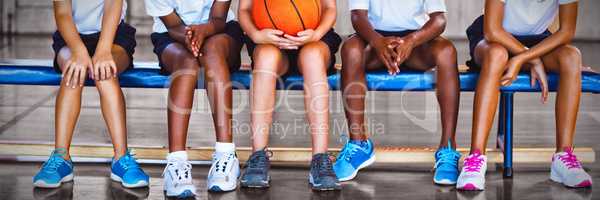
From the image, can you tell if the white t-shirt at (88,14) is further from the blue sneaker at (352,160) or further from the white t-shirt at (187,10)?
the blue sneaker at (352,160)

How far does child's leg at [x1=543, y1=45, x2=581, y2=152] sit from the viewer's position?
14.1ft

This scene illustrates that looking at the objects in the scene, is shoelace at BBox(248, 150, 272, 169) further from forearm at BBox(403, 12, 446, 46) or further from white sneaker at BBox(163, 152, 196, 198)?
forearm at BBox(403, 12, 446, 46)

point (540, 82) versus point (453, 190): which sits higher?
point (540, 82)

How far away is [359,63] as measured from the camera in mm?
4383

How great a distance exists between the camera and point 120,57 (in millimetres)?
4398

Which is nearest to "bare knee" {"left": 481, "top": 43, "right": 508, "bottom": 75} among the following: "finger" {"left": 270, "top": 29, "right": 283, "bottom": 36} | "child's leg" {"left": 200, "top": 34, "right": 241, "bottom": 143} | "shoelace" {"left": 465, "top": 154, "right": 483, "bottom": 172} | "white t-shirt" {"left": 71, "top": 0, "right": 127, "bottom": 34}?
"shoelace" {"left": 465, "top": 154, "right": 483, "bottom": 172}

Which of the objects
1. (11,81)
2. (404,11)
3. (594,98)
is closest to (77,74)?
(11,81)

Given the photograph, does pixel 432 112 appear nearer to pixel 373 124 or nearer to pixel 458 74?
pixel 373 124

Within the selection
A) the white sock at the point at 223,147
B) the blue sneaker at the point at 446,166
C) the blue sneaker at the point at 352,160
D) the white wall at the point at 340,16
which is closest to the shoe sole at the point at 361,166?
the blue sneaker at the point at 352,160

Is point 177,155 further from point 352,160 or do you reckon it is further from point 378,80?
point 378,80

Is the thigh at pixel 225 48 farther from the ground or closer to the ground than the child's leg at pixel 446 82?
farther from the ground

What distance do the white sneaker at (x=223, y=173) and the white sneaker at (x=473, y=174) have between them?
0.93m

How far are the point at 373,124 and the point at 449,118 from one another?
206cm

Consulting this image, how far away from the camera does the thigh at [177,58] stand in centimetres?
423
